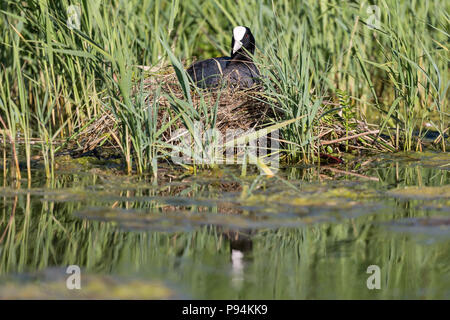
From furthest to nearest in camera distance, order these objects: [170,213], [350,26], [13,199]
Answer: [350,26], [13,199], [170,213]

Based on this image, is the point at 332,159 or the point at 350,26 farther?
the point at 350,26

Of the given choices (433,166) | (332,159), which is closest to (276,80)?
(332,159)

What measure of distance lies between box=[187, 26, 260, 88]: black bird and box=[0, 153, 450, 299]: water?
47.1 inches

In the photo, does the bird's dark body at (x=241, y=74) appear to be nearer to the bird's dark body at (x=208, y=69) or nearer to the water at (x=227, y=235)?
the bird's dark body at (x=208, y=69)

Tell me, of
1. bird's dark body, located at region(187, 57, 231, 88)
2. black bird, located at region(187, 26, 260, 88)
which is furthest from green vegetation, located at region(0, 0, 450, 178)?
bird's dark body, located at region(187, 57, 231, 88)

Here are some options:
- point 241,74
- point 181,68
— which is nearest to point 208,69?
point 241,74

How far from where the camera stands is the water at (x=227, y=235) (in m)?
2.53

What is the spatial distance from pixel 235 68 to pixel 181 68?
1256 millimetres

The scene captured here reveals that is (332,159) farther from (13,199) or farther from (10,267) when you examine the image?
(10,267)

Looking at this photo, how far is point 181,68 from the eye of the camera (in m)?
4.22

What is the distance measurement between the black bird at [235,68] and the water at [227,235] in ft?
3.93

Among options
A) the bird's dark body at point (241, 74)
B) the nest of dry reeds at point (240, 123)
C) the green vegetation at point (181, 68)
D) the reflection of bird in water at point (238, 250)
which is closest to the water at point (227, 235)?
the reflection of bird in water at point (238, 250)
